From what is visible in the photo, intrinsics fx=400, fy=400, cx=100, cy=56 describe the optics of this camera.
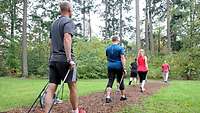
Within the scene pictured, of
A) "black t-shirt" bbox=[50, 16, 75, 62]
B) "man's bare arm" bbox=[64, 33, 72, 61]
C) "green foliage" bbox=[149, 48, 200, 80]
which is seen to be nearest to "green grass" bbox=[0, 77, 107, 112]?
"black t-shirt" bbox=[50, 16, 75, 62]

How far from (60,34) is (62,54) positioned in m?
0.33

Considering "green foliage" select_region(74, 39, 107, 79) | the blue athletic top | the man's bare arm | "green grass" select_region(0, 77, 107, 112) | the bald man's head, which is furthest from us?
"green foliage" select_region(74, 39, 107, 79)

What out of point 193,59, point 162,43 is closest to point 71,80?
point 193,59

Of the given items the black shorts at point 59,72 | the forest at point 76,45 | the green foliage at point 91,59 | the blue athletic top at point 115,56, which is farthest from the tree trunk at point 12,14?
the black shorts at point 59,72

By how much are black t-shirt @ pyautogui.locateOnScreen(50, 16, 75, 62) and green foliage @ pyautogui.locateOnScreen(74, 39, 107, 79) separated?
26353 mm

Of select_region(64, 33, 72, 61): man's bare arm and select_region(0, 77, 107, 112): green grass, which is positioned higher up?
select_region(64, 33, 72, 61): man's bare arm

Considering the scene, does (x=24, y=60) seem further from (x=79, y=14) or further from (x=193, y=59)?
(x=79, y=14)

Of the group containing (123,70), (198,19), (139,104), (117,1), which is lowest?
(139,104)

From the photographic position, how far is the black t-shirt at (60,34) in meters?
6.40

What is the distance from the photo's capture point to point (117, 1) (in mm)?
63062

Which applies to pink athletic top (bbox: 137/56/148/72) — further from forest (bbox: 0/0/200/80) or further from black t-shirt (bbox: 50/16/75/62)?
forest (bbox: 0/0/200/80)

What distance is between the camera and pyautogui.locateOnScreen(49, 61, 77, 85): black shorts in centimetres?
641

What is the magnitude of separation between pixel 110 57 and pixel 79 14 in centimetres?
5226

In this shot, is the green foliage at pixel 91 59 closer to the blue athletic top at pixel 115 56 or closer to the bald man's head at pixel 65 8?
the blue athletic top at pixel 115 56
